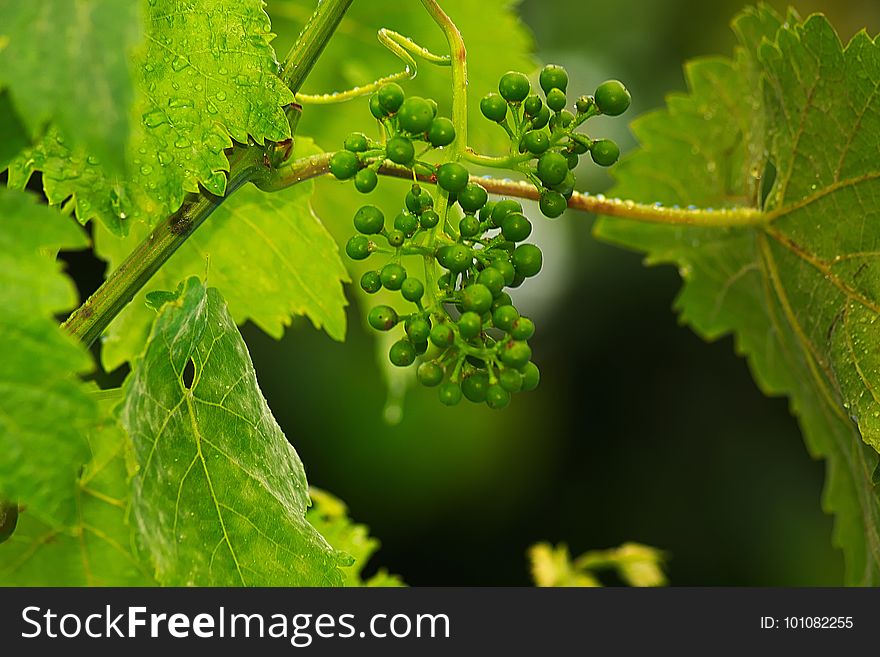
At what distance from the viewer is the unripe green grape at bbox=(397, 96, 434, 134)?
2.39ft

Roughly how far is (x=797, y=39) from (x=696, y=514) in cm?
255

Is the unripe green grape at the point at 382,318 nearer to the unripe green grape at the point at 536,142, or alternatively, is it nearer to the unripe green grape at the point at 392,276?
the unripe green grape at the point at 392,276

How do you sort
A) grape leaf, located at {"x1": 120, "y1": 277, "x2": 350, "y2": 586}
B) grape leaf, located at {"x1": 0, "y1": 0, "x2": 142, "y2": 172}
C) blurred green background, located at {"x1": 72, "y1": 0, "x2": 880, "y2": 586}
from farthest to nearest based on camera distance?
blurred green background, located at {"x1": 72, "y1": 0, "x2": 880, "y2": 586}, grape leaf, located at {"x1": 120, "y1": 277, "x2": 350, "y2": 586}, grape leaf, located at {"x1": 0, "y1": 0, "x2": 142, "y2": 172}

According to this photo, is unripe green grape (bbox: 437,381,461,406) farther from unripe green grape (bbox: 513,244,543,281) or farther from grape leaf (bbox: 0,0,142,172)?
grape leaf (bbox: 0,0,142,172)

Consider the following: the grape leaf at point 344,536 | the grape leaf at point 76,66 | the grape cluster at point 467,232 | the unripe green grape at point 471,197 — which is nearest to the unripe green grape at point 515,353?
the grape cluster at point 467,232

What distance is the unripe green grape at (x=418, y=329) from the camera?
2.43 ft

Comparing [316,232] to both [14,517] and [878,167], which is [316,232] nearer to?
[14,517]

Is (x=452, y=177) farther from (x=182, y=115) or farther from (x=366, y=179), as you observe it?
(x=182, y=115)

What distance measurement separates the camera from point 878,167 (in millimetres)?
981

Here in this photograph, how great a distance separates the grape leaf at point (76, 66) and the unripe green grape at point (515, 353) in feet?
1.07

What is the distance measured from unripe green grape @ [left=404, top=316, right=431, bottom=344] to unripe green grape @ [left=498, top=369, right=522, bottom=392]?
0.20 feet

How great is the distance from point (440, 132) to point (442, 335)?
15 cm

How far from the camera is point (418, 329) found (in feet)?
2.43

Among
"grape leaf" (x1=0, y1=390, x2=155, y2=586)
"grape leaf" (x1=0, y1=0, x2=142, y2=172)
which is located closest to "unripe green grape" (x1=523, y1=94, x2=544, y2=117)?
"grape leaf" (x1=0, y1=0, x2=142, y2=172)
